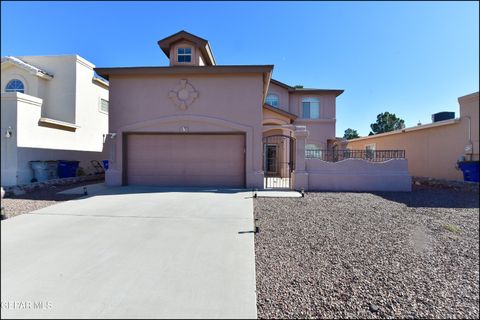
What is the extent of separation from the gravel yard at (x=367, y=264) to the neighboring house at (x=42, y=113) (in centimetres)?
304

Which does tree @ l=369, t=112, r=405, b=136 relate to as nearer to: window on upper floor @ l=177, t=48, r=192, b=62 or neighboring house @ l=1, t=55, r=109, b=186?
window on upper floor @ l=177, t=48, r=192, b=62

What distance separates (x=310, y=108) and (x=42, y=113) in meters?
16.7

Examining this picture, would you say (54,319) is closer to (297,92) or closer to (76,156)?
(76,156)

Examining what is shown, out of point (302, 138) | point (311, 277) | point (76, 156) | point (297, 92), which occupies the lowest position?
point (311, 277)

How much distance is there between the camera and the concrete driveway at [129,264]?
2455 millimetres

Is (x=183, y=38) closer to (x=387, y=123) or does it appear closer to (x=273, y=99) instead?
(x=273, y=99)

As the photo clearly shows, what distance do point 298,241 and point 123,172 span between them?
29.9 ft

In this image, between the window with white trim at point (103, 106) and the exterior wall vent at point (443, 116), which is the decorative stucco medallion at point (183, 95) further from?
the exterior wall vent at point (443, 116)

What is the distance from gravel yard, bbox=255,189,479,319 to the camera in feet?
8.78

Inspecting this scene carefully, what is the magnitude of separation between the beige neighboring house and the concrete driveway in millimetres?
9900

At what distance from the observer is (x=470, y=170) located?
393 inches

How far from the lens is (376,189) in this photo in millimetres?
10141

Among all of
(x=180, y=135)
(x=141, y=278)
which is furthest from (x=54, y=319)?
(x=180, y=135)

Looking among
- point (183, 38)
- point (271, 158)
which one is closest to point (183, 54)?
point (183, 38)
